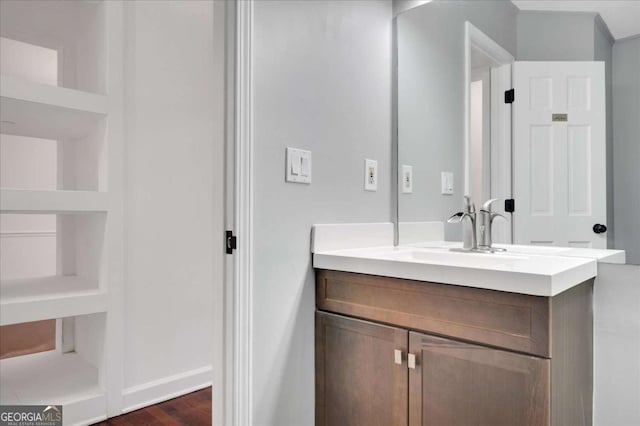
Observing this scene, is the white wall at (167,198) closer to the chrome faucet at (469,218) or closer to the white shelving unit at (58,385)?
the white shelving unit at (58,385)

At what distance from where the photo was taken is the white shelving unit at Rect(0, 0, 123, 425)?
5.98ft

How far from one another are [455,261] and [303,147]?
2.12 feet

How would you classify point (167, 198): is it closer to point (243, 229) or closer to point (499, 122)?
point (243, 229)

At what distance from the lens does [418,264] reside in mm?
1184

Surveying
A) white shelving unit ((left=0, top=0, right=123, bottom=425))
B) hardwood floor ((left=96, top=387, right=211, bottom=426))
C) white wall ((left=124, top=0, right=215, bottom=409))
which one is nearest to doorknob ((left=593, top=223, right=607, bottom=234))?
white wall ((left=124, top=0, right=215, bottom=409))

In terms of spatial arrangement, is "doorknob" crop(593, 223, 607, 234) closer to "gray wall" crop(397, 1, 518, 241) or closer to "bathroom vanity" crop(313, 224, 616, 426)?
"bathroom vanity" crop(313, 224, 616, 426)

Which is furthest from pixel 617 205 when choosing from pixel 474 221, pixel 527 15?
pixel 527 15

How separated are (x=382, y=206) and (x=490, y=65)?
0.68 meters

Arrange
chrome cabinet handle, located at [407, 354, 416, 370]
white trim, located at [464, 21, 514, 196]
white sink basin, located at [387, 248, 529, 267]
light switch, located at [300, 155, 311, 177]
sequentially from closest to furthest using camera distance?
chrome cabinet handle, located at [407, 354, 416, 370] < white sink basin, located at [387, 248, 529, 267] < light switch, located at [300, 155, 311, 177] < white trim, located at [464, 21, 514, 196]

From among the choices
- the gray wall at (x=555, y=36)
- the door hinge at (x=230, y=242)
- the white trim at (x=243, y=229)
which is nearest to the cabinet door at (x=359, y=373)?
the white trim at (x=243, y=229)

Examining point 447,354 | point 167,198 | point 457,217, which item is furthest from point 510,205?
point 167,198

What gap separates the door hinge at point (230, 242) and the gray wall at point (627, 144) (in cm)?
117

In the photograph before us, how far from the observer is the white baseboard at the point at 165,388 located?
2125mm

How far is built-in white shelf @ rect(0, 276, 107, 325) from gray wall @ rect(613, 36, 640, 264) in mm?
2124
